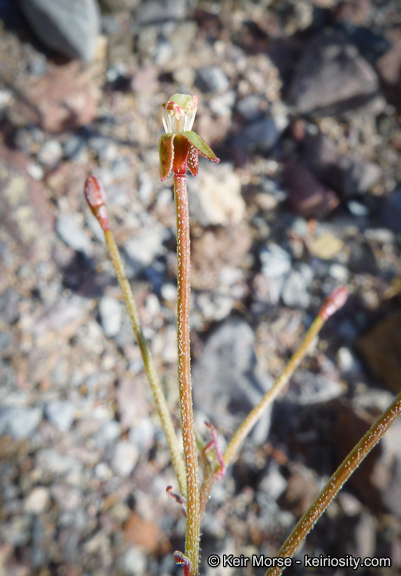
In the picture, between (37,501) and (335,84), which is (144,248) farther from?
(335,84)

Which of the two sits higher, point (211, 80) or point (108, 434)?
point (211, 80)

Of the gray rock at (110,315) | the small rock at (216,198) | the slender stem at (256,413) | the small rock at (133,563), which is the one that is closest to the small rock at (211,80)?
the small rock at (216,198)

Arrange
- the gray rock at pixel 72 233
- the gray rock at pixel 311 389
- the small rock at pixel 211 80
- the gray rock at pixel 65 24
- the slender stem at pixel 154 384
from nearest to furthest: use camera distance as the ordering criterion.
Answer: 1. the slender stem at pixel 154 384
2. the gray rock at pixel 311 389
3. the gray rock at pixel 72 233
4. the gray rock at pixel 65 24
5. the small rock at pixel 211 80

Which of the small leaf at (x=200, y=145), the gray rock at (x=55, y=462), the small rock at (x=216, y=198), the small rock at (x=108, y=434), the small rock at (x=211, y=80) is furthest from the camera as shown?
the small rock at (x=211, y=80)

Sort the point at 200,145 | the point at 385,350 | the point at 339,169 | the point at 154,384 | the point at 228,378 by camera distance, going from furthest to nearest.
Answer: the point at 339,169 < the point at 385,350 < the point at 228,378 < the point at 154,384 < the point at 200,145

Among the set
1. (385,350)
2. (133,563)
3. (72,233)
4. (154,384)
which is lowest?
(133,563)

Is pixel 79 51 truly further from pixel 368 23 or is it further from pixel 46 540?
pixel 46 540

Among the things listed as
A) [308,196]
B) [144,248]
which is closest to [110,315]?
[144,248]

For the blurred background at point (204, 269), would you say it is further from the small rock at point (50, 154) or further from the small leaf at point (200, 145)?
the small leaf at point (200, 145)
